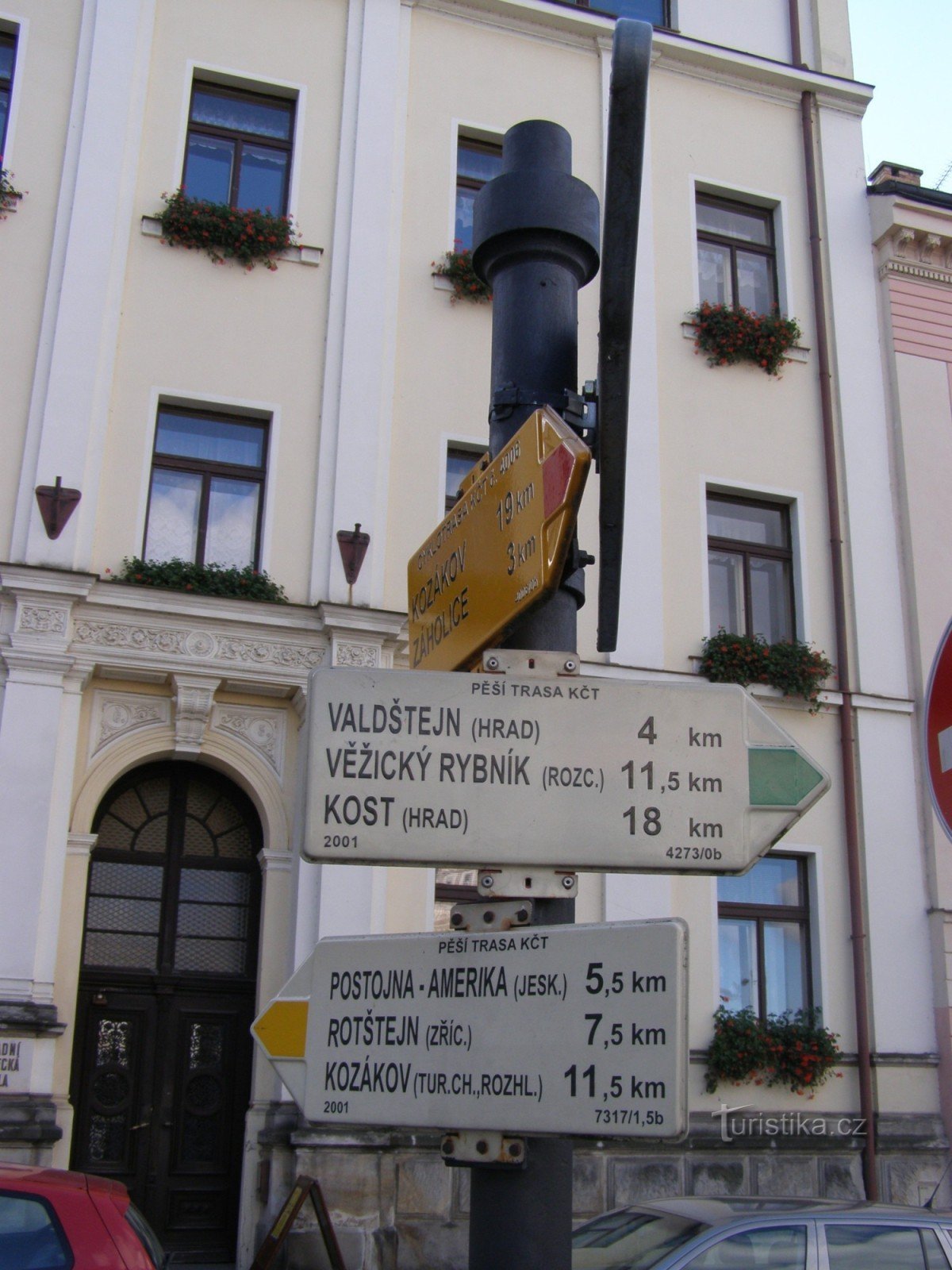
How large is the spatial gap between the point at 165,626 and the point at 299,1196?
4.50m

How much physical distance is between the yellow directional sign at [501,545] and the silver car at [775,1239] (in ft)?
12.5

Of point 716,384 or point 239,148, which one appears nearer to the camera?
point 239,148

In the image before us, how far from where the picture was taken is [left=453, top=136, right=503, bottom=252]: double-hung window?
513 inches

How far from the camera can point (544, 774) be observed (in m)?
2.38

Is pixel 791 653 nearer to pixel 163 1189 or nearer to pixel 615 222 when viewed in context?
pixel 163 1189

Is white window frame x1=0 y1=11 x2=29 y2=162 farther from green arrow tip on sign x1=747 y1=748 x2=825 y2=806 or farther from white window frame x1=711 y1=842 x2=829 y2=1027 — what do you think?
green arrow tip on sign x1=747 y1=748 x2=825 y2=806

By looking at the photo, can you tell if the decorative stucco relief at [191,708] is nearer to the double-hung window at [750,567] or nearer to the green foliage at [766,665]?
the green foliage at [766,665]

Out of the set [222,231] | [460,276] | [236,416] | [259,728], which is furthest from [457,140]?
[259,728]

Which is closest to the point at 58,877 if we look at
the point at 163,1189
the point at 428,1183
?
the point at 163,1189

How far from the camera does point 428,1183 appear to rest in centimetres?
977

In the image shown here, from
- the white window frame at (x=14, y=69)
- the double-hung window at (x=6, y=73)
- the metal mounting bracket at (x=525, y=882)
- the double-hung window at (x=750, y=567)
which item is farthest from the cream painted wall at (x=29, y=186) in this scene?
the metal mounting bracket at (x=525, y=882)

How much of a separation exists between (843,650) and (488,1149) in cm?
1092

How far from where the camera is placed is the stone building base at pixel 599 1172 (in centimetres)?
950

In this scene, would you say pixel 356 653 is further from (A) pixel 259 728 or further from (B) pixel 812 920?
(B) pixel 812 920
